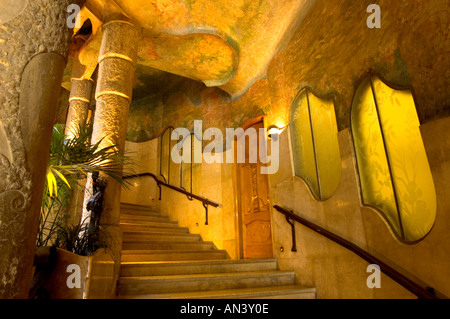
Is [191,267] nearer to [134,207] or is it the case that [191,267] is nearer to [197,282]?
[197,282]

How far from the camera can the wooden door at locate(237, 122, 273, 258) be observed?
205 inches

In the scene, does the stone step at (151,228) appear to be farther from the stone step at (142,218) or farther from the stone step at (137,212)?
the stone step at (137,212)

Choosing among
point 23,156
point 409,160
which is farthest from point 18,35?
point 409,160

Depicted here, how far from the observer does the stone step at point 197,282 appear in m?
3.18

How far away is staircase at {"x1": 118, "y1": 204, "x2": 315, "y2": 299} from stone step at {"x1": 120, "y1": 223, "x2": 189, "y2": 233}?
0.06ft

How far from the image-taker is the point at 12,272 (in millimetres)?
1146

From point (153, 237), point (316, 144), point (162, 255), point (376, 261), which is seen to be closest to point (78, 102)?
point (153, 237)

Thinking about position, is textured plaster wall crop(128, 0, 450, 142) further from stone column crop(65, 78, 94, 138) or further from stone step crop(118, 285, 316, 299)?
stone column crop(65, 78, 94, 138)

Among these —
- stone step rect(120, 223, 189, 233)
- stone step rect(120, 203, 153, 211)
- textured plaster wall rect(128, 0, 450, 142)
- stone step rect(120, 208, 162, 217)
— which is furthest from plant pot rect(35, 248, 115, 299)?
stone step rect(120, 203, 153, 211)

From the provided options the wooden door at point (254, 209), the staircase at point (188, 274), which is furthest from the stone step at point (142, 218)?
the wooden door at point (254, 209)

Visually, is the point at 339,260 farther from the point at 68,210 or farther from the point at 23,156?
the point at 68,210

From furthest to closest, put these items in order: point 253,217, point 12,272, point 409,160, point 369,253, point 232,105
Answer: point 232,105, point 253,217, point 369,253, point 409,160, point 12,272

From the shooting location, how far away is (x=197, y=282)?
11.1ft
